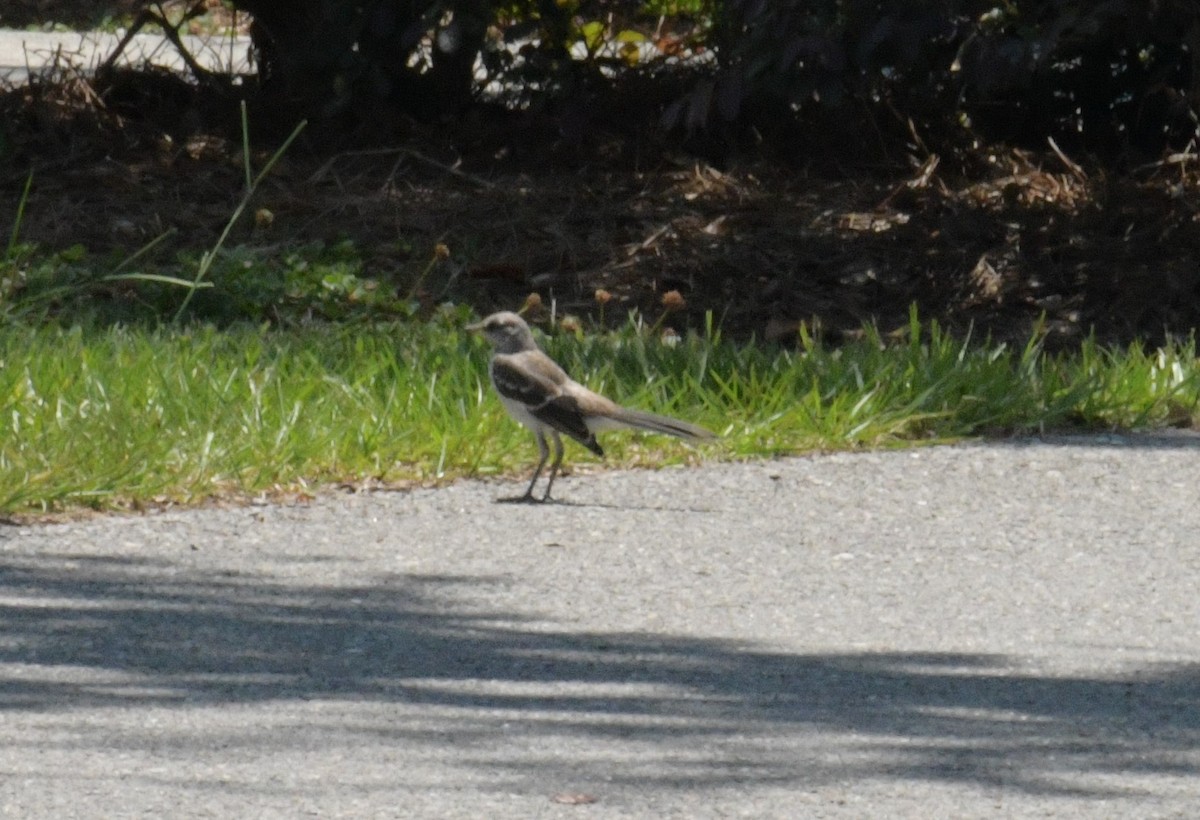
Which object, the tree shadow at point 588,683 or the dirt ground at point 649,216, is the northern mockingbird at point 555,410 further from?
the dirt ground at point 649,216

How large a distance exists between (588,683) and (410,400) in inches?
121

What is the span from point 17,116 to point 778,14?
17.2 ft

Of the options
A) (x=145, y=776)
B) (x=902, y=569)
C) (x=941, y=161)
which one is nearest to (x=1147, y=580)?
(x=902, y=569)

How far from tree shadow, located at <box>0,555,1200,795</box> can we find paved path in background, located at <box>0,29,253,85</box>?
864 cm

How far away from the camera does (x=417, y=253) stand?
1165 centimetres

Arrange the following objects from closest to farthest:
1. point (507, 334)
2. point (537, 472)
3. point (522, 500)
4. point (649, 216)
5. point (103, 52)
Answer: point (522, 500) → point (537, 472) → point (507, 334) → point (649, 216) → point (103, 52)

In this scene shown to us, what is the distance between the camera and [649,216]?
12258mm

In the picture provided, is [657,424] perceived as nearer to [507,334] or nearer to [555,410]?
[555,410]

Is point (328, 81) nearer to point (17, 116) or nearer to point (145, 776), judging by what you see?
point (17, 116)

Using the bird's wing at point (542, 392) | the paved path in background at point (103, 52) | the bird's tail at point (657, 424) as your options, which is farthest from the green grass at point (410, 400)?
the paved path in background at point (103, 52)

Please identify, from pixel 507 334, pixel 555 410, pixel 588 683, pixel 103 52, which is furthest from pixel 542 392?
pixel 103 52

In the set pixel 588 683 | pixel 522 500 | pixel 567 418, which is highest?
pixel 567 418

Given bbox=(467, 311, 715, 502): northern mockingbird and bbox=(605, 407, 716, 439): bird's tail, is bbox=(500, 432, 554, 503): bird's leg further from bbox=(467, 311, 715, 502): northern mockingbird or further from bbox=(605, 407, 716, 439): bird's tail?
bbox=(605, 407, 716, 439): bird's tail

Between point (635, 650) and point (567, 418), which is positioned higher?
point (567, 418)
